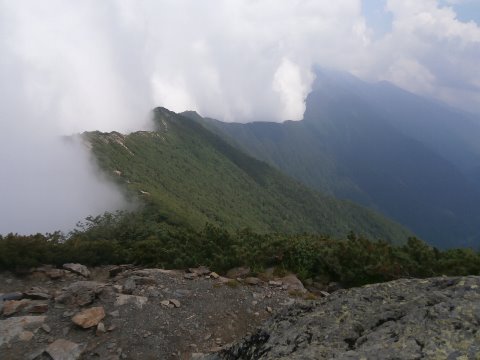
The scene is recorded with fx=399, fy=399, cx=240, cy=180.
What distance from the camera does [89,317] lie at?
13258 mm

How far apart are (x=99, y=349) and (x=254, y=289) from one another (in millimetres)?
6557

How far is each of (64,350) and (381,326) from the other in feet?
31.2

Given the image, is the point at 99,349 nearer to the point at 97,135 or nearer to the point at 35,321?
the point at 35,321

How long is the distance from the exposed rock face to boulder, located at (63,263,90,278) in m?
13.2

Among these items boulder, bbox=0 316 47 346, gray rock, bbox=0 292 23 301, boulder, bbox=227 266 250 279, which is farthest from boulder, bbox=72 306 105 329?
boulder, bbox=227 266 250 279

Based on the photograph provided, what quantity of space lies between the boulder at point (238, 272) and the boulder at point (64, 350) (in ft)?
25.5

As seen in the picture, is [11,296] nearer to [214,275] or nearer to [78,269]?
[78,269]

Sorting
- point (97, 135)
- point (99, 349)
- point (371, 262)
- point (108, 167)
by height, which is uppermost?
point (97, 135)

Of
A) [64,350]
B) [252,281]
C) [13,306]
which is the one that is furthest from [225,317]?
[13,306]

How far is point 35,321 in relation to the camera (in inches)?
523

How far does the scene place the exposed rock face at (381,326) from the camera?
5.88 m

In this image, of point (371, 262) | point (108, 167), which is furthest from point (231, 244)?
point (108, 167)

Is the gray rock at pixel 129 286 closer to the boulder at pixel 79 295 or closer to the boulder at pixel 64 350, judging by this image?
the boulder at pixel 79 295

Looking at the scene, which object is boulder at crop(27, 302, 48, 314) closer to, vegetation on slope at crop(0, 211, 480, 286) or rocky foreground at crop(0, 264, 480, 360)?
rocky foreground at crop(0, 264, 480, 360)
